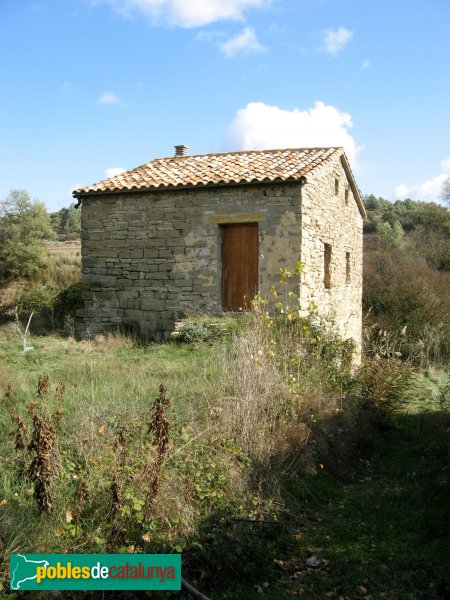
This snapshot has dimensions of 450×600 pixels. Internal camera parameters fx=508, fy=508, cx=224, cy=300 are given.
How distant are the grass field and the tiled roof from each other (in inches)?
208

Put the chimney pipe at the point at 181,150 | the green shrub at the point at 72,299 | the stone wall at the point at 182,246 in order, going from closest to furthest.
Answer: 1. the stone wall at the point at 182,246
2. the green shrub at the point at 72,299
3. the chimney pipe at the point at 181,150

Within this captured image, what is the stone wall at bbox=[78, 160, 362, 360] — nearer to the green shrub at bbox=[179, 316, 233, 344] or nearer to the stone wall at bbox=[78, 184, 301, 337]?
the stone wall at bbox=[78, 184, 301, 337]

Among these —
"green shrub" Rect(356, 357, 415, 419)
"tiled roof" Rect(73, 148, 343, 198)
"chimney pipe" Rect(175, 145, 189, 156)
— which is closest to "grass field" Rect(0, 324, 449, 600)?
"green shrub" Rect(356, 357, 415, 419)

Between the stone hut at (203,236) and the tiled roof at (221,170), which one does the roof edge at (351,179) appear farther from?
the stone hut at (203,236)

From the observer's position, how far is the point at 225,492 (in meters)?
4.68

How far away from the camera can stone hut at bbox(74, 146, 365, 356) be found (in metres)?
10.9

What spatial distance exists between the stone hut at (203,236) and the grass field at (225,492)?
14.8 ft

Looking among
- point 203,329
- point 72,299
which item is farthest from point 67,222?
point 203,329

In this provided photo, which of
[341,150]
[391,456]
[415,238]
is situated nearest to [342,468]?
[391,456]

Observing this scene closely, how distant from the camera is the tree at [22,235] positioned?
23.1 metres

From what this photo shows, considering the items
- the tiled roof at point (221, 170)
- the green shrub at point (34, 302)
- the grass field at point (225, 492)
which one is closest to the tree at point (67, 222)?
the green shrub at point (34, 302)

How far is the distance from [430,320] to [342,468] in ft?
47.5

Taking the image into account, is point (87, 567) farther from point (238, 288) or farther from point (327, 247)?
point (327, 247)

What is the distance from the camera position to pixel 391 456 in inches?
276
